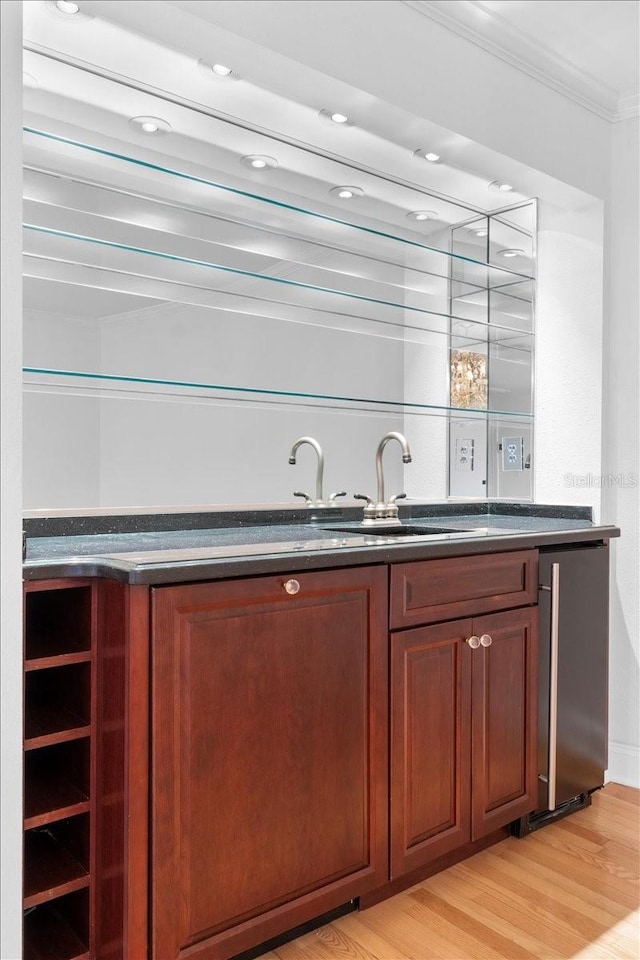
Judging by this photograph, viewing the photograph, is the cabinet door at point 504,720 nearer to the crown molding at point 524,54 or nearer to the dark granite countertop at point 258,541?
the dark granite countertop at point 258,541

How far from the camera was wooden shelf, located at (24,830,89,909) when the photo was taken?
1.39m

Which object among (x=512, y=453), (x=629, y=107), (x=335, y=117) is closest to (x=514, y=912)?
(x=512, y=453)

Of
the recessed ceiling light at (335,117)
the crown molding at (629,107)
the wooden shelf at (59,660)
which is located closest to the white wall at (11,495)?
the wooden shelf at (59,660)

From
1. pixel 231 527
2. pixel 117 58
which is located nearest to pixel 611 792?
pixel 231 527

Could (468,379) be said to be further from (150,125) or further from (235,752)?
(235,752)

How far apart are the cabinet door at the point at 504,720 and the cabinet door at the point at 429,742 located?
1.7 inches

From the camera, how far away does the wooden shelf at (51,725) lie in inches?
54.4

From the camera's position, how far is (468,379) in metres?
2.93

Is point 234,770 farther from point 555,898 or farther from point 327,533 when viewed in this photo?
point 555,898

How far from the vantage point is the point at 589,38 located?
91.4 inches

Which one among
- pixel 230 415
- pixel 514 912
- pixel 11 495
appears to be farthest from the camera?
pixel 230 415

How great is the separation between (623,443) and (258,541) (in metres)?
1.58

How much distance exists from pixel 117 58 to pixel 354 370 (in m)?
1.17

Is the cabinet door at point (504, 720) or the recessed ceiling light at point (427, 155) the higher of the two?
the recessed ceiling light at point (427, 155)
